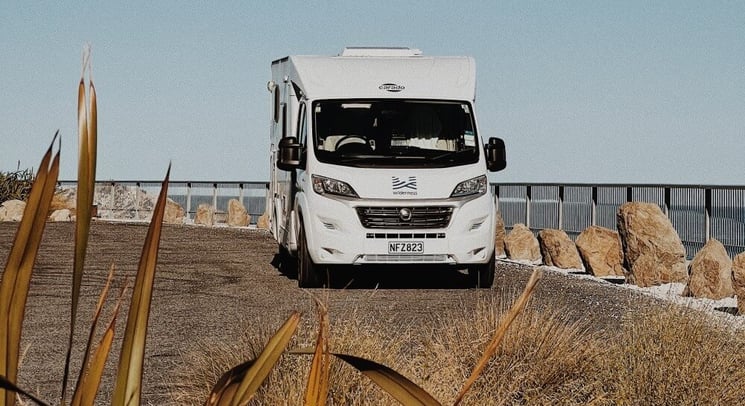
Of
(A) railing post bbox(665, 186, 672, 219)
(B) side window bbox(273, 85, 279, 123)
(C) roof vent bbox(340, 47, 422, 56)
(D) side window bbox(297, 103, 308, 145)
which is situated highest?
(C) roof vent bbox(340, 47, 422, 56)

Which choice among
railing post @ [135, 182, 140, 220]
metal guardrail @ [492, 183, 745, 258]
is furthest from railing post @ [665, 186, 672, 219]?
railing post @ [135, 182, 140, 220]

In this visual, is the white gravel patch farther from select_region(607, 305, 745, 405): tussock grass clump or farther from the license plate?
select_region(607, 305, 745, 405): tussock grass clump

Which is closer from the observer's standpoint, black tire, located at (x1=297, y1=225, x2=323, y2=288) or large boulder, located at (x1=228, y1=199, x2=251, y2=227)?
black tire, located at (x1=297, y1=225, x2=323, y2=288)

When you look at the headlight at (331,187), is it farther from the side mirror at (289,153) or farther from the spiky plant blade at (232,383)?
the spiky plant blade at (232,383)

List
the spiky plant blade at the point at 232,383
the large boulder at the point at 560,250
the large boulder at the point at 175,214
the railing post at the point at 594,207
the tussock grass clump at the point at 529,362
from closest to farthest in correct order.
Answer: the spiky plant blade at the point at 232,383 → the tussock grass clump at the point at 529,362 → the large boulder at the point at 560,250 → the railing post at the point at 594,207 → the large boulder at the point at 175,214

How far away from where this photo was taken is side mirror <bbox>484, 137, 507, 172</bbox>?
1490 centimetres

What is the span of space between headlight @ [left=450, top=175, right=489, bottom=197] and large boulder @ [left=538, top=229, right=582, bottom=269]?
483 cm

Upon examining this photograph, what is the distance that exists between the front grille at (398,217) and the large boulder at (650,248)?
346cm

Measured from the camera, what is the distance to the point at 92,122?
1.73 m

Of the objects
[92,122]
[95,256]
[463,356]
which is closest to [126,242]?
[95,256]

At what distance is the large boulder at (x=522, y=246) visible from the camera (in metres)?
20.9

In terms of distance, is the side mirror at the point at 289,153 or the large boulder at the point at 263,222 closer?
the side mirror at the point at 289,153

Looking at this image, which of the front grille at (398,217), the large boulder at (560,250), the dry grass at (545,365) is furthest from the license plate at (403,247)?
the dry grass at (545,365)

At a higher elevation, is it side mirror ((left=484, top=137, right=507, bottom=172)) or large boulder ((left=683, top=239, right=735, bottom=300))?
side mirror ((left=484, top=137, right=507, bottom=172))
